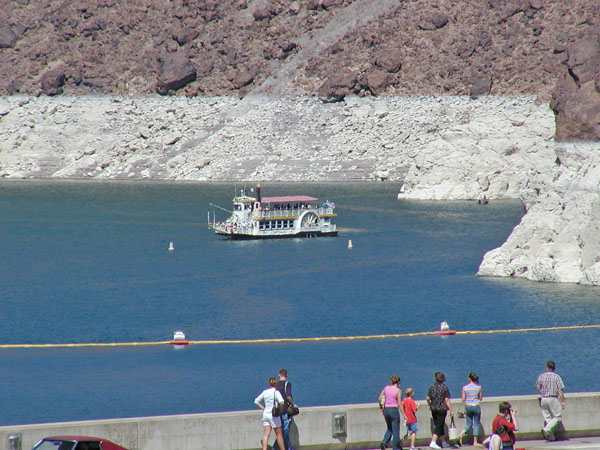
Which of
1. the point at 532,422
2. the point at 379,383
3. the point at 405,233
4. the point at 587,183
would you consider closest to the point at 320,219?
the point at 405,233

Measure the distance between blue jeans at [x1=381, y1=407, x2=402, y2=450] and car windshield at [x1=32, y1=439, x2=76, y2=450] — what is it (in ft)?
27.0

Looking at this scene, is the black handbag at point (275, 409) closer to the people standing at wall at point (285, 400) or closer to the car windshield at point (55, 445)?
the people standing at wall at point (285, 400)

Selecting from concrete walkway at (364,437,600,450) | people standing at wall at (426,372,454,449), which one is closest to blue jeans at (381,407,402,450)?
concrete walkway at (364,437,600,450)

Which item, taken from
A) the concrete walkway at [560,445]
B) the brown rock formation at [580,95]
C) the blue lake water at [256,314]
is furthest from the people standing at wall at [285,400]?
the brown rock formation at [580,95]

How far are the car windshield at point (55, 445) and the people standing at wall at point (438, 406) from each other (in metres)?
Result: 9.60

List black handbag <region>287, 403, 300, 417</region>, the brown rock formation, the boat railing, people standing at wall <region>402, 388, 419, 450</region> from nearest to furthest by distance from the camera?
black handbag <region>287, 403, 300, 417</region>
people standing at wall <region>402, 388, 419, 450</region>
the brown rock formation
the boat railing

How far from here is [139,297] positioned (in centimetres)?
7006

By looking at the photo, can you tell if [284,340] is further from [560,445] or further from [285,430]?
[560,445]

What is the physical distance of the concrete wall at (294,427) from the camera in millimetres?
25844

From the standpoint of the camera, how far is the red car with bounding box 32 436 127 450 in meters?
22.8

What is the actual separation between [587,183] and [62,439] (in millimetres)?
50014

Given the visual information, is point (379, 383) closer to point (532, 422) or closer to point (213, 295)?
point (532, 422)

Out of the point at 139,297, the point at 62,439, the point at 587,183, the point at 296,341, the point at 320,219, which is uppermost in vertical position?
the point at 320,219

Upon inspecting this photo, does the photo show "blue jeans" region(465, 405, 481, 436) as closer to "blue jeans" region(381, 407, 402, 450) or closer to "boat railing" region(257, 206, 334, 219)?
"blue jeans" region(381, 407, 402, 450)
